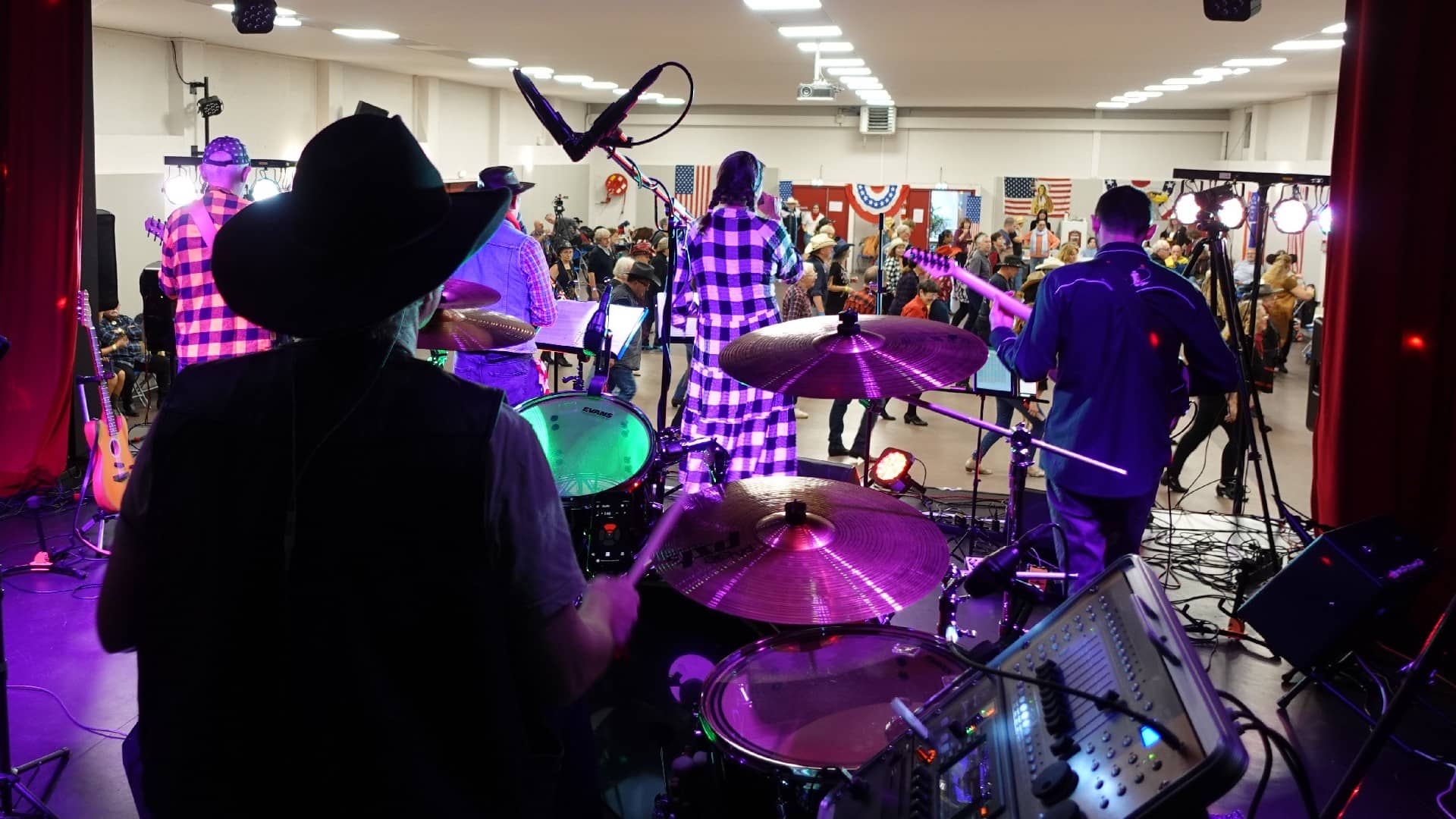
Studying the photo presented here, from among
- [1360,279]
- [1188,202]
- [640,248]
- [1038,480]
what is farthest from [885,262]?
[1360,279]

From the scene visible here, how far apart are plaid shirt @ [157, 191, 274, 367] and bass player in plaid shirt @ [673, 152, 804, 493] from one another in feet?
6.49

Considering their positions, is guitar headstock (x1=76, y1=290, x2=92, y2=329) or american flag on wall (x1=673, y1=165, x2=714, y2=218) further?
american flag on wall (x1=673, y1=165, x2=714, y2=218)

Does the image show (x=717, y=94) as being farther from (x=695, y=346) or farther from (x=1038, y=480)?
(x=695, y=346)

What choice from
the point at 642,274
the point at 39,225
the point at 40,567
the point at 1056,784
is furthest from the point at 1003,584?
the point at 642,274

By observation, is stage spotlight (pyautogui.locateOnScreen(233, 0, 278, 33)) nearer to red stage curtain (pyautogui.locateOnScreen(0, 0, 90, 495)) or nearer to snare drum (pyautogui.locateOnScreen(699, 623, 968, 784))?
red stage curtain (pyautogui.locateOnScreen(0, 0, 90, 495))

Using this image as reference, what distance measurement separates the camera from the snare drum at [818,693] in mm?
2008

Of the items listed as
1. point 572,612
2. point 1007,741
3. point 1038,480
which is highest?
point 572,612

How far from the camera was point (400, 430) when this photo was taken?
1346 mm

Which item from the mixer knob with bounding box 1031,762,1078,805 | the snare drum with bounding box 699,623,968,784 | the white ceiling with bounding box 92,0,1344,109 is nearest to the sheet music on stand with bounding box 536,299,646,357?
the snare drum with bounding box 699,623,968,784

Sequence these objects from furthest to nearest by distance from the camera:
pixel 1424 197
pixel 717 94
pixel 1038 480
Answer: pixel 717 94 → pixel 1038 480 → pixel 1424 197

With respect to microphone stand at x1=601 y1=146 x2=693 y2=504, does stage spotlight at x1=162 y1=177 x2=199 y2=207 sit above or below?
above

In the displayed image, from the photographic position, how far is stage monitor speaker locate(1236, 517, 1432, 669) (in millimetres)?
3779

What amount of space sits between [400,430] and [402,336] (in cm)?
18

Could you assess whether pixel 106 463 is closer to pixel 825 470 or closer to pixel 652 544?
pixel 825 470
